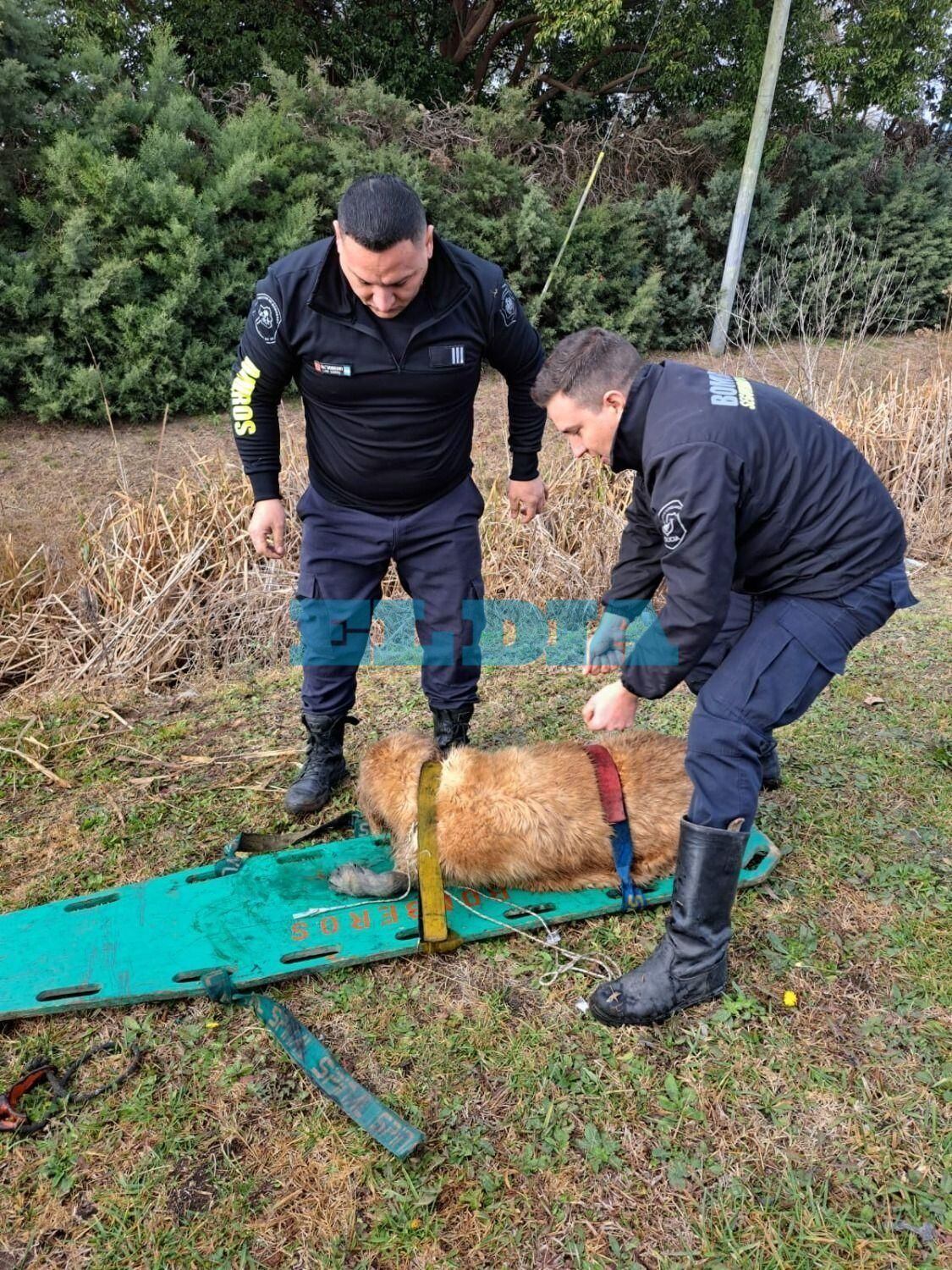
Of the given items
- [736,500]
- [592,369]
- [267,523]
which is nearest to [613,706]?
[736,500]

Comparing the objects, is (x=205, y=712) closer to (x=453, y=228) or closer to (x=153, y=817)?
(x=153, y=817)

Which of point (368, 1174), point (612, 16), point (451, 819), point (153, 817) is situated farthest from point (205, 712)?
point (612, 16)

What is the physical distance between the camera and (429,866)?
2.57m

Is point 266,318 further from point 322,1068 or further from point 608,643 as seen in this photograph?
point 322,1068

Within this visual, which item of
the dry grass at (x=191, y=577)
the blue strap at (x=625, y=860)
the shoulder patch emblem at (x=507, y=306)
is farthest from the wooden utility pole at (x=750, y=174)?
the blue strap at (x=625, y=860)

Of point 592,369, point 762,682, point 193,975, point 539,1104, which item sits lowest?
point 539,1104

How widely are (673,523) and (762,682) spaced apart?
1.89 ft

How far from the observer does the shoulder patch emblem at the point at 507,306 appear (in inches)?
121

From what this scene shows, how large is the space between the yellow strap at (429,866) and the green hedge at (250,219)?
24.2 feet

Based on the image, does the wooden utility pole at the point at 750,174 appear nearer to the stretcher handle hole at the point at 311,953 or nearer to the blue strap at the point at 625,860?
the blue strap at the point at 625,860

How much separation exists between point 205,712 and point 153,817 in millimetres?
982

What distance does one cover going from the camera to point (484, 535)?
545cm

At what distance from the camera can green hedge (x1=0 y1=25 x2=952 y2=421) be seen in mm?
8633

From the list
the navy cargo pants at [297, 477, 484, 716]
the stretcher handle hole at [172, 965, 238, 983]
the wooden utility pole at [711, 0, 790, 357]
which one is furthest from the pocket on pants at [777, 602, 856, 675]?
the wooden utility pole at [711, 0, 790, 357]
